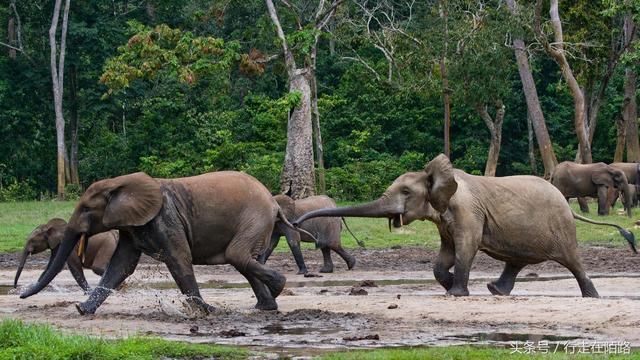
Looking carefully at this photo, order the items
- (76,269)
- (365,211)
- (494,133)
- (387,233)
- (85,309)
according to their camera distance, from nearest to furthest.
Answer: (365,211), (85,309), (76,269), (387,233), (494,133)

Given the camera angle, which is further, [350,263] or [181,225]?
[350,263]

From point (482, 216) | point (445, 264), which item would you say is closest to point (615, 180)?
point (445, 264)

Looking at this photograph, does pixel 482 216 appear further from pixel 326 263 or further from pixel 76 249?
pixel 326 263

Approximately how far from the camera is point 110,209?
14.8 metres

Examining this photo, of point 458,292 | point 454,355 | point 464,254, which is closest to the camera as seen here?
point 454,355

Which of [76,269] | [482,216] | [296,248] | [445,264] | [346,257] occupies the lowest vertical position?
[346,257]

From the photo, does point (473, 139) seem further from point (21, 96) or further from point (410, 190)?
point (410, 190)

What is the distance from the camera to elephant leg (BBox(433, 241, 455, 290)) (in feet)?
53.2

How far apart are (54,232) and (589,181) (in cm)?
1890

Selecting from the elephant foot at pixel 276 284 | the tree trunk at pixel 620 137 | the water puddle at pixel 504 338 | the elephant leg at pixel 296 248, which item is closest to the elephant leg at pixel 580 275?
the elephant foot at pixel 276 284

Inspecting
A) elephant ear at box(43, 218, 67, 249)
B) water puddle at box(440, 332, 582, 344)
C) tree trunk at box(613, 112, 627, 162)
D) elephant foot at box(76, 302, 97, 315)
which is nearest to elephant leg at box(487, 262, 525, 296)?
water puddle at box(440, 332, 582, 344)

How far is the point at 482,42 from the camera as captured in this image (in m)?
42.8

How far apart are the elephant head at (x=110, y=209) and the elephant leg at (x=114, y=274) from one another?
1.65 ft

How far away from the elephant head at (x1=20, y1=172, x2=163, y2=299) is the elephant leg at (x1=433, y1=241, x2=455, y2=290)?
3747mm
